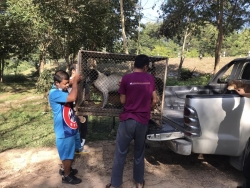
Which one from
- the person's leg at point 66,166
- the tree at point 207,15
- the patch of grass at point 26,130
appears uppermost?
the tree at point 207,15

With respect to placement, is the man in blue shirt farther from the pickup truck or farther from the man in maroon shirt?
the man in maroon shirt

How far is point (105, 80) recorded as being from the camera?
13.4 ft

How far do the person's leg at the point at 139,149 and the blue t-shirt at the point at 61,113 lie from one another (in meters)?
0.91

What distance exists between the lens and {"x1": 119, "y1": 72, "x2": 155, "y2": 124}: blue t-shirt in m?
3.17

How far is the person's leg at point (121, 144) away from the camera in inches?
127

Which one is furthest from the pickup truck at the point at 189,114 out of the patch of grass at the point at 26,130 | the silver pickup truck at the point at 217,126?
the patch of grass at the point at 26,130

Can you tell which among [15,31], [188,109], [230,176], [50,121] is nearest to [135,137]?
[188,109]

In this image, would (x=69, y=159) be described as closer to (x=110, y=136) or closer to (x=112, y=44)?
(x=110, y=136)

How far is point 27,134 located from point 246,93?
4929 mm

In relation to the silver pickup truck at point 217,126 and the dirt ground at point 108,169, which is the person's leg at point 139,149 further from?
the silver pickup truck at point 217,126

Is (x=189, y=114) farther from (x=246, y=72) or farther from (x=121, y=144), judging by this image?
(x=246, y=72)

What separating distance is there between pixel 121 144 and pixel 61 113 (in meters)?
0.91

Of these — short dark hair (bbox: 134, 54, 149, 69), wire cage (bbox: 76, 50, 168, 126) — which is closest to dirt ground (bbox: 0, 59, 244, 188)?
wire cage (bbox: 76, 50, 168, 126)

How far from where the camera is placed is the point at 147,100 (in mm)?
3246
